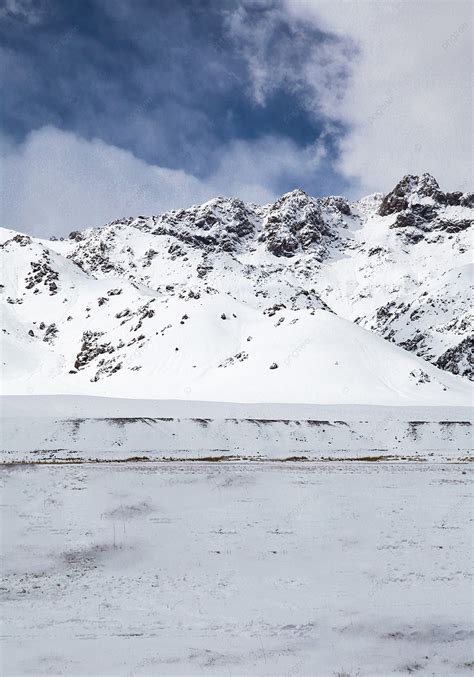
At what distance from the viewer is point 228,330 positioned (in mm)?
74500

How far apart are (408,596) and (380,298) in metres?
158

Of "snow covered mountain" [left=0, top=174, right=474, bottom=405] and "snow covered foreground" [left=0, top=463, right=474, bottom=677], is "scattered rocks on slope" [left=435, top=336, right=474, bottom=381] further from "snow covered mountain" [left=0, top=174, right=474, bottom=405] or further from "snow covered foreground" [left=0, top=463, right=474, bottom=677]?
"snow covered foreground" [left=0, top=463, right=474, bottom=677]

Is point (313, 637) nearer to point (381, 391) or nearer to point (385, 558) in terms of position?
point (385, 558)

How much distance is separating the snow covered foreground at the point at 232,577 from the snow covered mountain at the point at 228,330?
Result: 100ft

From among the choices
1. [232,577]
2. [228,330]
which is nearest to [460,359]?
[228,330]

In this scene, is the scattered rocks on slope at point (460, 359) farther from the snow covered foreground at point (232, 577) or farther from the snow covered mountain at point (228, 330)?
the snow covered foreground at point (232, 577)

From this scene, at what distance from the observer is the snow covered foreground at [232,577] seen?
8984mm

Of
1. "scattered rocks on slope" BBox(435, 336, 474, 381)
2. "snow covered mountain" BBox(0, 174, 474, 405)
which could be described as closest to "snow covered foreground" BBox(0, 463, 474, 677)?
"snow covered mountain" BBox(0, 174, 474, 405)

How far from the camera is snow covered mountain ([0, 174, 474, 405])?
55.6 meters

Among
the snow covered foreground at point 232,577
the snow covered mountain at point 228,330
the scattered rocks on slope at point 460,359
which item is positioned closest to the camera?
the snow covered foreground at point 232,577

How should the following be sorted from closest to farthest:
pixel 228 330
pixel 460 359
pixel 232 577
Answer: pixel 232 577, pixel 228 330, pixel 460 359

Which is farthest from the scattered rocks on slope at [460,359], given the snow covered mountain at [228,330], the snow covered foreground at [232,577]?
the snow covered foreground at [232,577]

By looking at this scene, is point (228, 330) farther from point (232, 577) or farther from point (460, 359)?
point (232, 577)

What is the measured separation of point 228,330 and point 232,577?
206 ft
